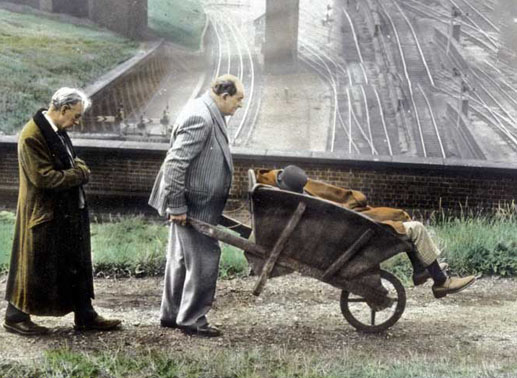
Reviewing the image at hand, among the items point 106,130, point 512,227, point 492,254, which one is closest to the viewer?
point 492,254

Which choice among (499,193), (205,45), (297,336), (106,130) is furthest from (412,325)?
(205,45)

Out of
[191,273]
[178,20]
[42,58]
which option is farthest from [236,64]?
[191,273]

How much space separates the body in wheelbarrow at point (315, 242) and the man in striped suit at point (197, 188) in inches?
7.2

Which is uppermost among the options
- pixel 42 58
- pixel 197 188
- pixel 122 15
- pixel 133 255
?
pixel 122 15

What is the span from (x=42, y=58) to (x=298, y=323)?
7.73m

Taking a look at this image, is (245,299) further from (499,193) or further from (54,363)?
(499,193)

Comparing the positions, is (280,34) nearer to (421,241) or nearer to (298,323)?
(298,323)

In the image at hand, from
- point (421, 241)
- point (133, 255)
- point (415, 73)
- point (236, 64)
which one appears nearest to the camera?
point (421, 241)

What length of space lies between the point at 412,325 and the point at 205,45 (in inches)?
379

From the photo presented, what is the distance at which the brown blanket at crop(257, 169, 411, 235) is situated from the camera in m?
4.79

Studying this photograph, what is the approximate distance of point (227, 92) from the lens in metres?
4.59

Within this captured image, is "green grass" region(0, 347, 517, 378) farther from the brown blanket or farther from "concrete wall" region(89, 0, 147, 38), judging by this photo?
"concrete wall" region(89, 0, 147, 38)

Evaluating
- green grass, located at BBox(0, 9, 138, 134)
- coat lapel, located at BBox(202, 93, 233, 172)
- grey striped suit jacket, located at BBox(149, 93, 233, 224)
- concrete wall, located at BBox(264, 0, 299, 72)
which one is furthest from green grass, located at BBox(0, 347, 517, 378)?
concrete wall, located at BBox(264, 0, 299, 72)

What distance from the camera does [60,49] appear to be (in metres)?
11.8
